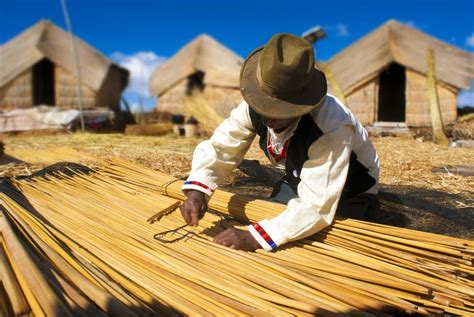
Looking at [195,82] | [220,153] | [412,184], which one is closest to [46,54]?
[195,82]

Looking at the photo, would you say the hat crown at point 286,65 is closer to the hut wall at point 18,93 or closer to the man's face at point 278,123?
the man's face at point 278,123

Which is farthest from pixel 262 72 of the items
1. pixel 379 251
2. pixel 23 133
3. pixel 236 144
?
pixel 23 133

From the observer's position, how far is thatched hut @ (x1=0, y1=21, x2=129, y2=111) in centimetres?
1185

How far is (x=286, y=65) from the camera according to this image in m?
1.58

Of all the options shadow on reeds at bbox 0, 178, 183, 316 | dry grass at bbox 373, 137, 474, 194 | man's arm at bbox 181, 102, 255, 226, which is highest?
dry grass at bbox 373, 137, 474, 194

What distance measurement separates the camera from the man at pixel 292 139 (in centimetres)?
164

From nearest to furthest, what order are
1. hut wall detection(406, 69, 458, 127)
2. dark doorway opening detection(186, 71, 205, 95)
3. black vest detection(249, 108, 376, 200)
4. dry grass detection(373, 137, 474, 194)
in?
black vest detection(249, 108, 376, 200) < dry grass detection(373, 137, 474, 194) < hut wall detection(406, 69, 458, 127) < dark doorway opening detection(186, 71, 205, 95)

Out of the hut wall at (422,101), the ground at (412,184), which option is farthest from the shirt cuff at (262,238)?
the hut wall at (422,101)

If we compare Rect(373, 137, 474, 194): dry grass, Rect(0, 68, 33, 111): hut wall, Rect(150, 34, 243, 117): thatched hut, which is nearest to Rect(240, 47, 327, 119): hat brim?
Rect(373, 137, 474, 194): dry grass

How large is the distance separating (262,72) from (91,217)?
3.16ft

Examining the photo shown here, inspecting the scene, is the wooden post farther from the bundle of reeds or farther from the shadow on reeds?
the shadow on reeds

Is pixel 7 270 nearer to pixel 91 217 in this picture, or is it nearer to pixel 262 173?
pixel 91 217

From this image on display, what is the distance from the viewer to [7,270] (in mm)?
1336

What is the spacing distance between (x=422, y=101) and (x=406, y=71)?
2.37 ft
